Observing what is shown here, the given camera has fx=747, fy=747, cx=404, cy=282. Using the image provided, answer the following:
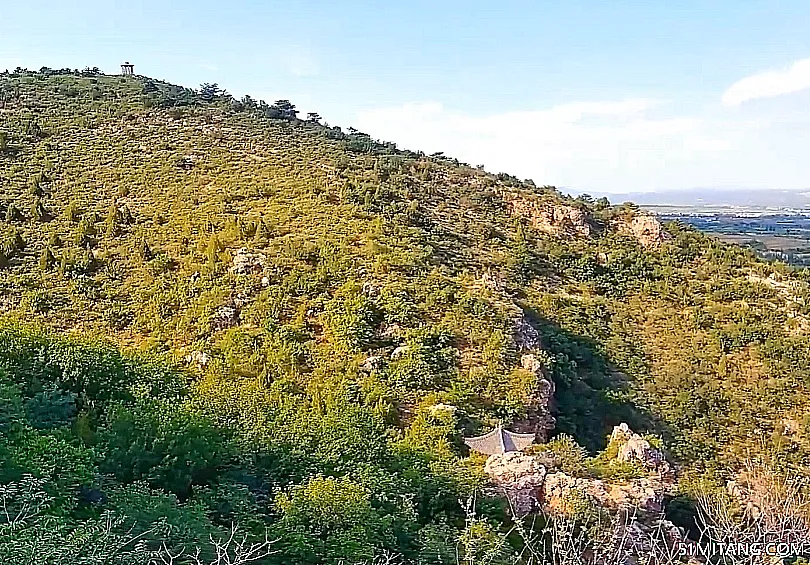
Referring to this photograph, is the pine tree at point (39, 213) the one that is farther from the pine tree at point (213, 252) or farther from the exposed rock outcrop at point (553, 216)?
the exposed rock outcrop at point (553, 216)

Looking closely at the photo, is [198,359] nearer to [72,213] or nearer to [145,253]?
[145,253]

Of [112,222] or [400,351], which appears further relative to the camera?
[112,222]

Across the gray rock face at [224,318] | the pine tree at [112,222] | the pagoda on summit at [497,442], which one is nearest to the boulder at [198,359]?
the gray rock face at [224,318]

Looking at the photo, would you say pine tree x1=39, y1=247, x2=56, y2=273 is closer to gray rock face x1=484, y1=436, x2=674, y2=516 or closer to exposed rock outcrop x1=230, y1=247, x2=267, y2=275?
exposed rock outcrop x1=230, y1=247, x2=267, y2=275

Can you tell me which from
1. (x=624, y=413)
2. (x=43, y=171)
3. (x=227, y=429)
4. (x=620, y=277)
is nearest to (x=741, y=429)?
(x=624, y=413)

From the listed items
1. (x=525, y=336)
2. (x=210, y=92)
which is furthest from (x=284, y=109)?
(x=525, y=336)

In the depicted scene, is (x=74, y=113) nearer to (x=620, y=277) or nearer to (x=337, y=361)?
(x=337, y=361)

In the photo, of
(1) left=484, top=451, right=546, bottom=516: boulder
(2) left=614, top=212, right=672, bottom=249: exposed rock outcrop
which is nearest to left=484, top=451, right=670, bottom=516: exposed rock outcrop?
(1) left=484, top=451, right=546, bottom=516: boulder
